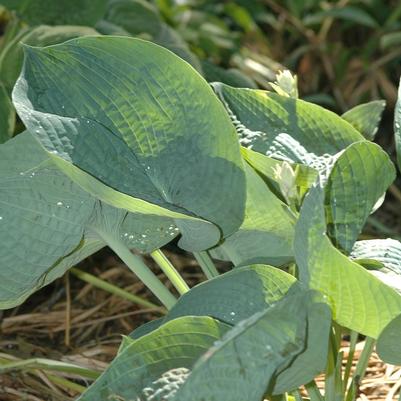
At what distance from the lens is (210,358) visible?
61 cm

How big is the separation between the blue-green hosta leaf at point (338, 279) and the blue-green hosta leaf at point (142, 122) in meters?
0.12

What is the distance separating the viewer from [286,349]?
64cm

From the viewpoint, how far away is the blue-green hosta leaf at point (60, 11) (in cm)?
137

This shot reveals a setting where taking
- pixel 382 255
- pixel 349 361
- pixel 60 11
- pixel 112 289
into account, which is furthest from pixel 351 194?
pixel 60 11

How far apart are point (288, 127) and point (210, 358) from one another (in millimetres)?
333

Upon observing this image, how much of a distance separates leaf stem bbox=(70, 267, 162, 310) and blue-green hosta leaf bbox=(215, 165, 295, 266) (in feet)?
1.21

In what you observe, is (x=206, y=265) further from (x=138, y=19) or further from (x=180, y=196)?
(x=138, y=19)

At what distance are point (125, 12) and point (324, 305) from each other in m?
0.99

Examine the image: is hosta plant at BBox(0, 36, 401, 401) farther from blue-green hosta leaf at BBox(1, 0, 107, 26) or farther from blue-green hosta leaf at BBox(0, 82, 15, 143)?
blue-green hosta leaf at BBox(1, 0, 107, 26)

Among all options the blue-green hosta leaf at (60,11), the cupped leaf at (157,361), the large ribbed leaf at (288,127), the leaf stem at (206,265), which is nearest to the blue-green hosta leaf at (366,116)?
the large ribbed leaf at (288,127)

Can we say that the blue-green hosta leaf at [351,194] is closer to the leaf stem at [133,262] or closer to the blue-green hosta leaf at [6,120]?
the leaf stem at [133,262]

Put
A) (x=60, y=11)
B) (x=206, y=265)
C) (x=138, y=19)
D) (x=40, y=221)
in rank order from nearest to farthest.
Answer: (x=40, y=221) < (x=206, y=265) < (x=60, y=11) < (x=138, y=19)

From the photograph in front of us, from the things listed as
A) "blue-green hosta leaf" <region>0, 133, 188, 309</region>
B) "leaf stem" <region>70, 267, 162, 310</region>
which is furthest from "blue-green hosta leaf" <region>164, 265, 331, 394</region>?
"leaf stem" <region>70, 267, 162, 310</region>

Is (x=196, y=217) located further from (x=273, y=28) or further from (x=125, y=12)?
(x=273, y=28)
